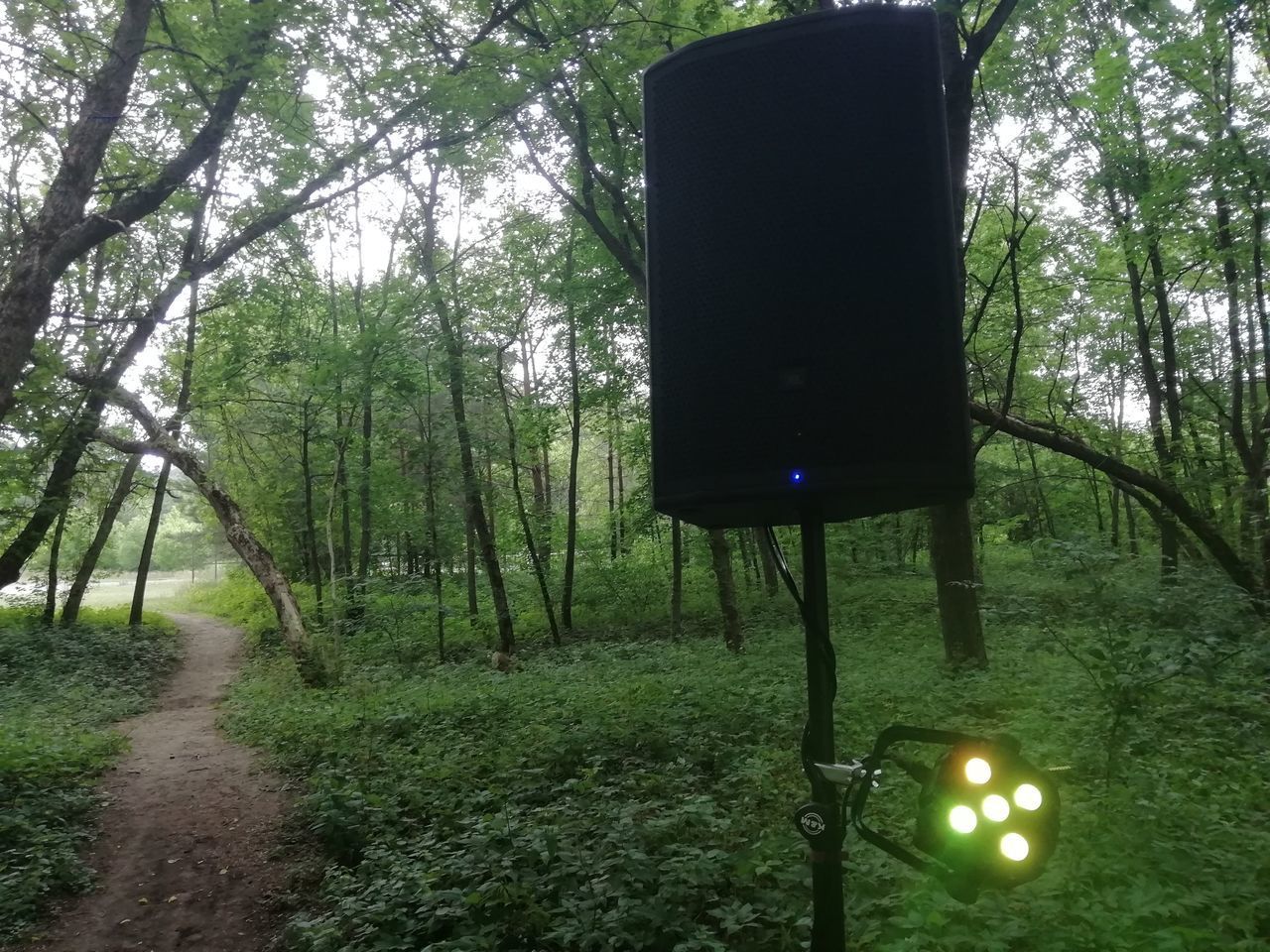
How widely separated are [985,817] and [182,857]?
15.8 feet

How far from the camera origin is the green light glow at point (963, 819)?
141 centimetres

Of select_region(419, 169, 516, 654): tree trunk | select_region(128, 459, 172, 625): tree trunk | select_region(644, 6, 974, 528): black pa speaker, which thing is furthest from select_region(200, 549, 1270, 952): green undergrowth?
select_region(128, 459, 172, 625): tree trunk

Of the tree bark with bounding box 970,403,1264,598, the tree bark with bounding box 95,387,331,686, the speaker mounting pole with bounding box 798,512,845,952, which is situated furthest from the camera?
the tree bark with bounding box 95,387,331,686

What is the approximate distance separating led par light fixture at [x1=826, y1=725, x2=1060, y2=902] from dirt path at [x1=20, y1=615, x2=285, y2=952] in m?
3.38

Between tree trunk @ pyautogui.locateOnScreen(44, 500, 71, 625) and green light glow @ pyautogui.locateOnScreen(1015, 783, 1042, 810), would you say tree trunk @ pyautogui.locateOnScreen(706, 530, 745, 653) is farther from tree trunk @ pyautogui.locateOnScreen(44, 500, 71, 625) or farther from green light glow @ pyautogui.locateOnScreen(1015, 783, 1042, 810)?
tree trunk @ pyautogui.locateOnScreen(44, 500, 71, 625)

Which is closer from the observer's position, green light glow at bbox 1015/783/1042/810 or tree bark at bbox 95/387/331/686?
green light glow at bbox 1015/783/1042/810

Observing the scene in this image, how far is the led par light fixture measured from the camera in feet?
4.50

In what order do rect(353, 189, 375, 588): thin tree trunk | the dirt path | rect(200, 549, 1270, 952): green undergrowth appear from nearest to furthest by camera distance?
rect(200, 549, 1270, 952): green undergrowth, the dirt path, rect(353, 189, 375, 588): thin tree trunk

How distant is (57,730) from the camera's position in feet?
22.9

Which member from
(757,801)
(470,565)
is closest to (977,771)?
(757,801)

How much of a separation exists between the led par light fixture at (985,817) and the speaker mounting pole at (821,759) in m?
0.23

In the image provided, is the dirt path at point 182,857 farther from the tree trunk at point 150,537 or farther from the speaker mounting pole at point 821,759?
the tree trunk at point 150,537

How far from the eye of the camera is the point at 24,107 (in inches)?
164

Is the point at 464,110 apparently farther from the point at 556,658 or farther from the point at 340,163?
the point at 556,658
